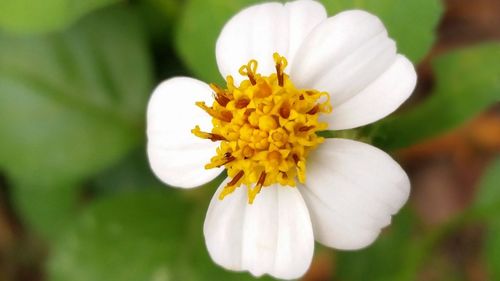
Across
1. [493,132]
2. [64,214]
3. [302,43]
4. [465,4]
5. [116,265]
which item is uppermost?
[302,43]

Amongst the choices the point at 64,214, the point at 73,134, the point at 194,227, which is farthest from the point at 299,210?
the point at 64,214

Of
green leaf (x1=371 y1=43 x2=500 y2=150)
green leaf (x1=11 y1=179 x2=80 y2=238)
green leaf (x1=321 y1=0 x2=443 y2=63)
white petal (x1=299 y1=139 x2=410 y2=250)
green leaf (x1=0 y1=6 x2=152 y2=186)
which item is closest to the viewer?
white petal (x1=299 y1=139 x2=410 y2=250)

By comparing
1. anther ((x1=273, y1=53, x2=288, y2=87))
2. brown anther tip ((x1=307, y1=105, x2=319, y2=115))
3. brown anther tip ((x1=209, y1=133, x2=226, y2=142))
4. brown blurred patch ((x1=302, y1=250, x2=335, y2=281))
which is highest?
anther ((x1=273, y1=53, x2=288, y2=87))

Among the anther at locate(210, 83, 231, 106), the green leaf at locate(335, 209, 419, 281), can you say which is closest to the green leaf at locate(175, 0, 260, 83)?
the anther at locate(210, 83, 231, 106)

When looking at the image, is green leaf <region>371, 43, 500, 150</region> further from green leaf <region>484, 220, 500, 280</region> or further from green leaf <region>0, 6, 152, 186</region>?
green leaf <region>0, 6, 152, 186</region>

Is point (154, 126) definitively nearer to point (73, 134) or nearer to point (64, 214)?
point (73, 134)

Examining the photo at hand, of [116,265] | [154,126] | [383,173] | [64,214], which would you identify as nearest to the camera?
[383,173]
